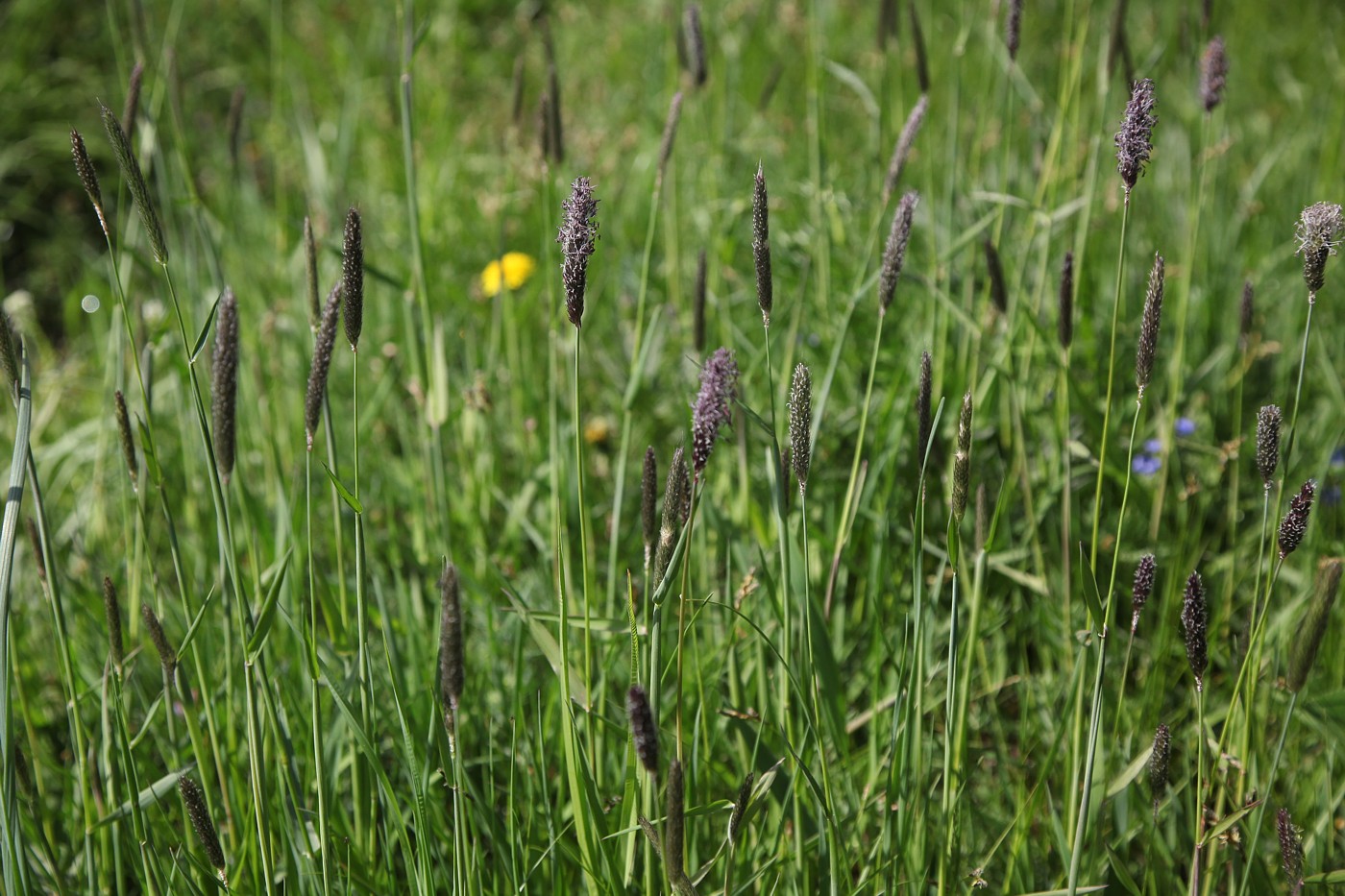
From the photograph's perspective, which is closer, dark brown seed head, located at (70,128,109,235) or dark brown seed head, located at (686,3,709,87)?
dark brown seed head, located at (70,128,109,235)

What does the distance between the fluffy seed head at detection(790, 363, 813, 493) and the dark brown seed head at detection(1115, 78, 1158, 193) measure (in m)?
0.32

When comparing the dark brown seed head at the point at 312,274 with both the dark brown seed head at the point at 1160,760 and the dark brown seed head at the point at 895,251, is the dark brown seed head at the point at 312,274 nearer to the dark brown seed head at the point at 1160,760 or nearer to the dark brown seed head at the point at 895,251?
the dark brown seed head at the point at 895,251

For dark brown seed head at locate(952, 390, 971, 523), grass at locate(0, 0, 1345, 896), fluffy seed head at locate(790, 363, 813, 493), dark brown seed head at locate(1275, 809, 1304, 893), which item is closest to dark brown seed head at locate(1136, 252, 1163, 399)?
grass at locate(0, 0, 1345, 896)

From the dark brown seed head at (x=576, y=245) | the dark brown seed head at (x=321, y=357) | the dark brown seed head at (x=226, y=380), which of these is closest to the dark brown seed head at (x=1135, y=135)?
the dark brown seed head at (x=576, y=245)

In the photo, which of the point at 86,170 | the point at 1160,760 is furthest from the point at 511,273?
the point at 1160,760

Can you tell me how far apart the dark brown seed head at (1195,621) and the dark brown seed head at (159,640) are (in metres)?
0.97

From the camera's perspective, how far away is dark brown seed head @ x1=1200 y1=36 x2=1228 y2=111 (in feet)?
5.00

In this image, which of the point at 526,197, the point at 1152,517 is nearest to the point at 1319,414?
the point at 1152,517

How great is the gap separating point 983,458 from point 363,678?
1.31m

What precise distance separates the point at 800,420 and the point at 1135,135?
37 centimetres

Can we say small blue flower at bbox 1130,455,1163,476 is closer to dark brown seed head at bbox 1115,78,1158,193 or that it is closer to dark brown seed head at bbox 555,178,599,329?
dark brown seed head at bbox 1115,78,1158,193

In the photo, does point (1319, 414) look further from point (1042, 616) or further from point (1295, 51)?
point (1295, 51)

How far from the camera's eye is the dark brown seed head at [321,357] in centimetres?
101

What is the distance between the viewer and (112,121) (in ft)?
2.98
